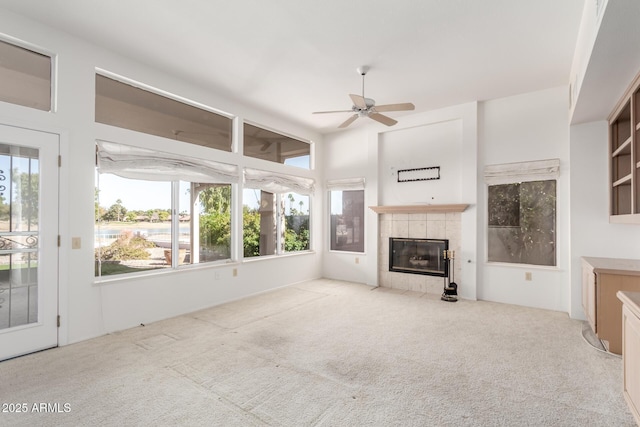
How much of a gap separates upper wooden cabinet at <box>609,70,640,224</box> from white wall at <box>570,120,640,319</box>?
180 millimetres

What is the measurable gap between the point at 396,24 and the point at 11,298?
4.22 metres

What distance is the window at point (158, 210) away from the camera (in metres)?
3.39

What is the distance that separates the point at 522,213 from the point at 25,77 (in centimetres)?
601

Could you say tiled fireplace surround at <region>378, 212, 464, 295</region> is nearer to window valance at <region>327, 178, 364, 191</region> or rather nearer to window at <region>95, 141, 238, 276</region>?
window valance at <region>327, 178, 364, 191</region>

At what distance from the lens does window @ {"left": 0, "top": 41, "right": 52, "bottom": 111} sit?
107 inches

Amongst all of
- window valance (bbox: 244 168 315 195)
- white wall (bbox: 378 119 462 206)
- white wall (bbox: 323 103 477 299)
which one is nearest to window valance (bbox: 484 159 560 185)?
white wall (bbox: 323 103 477 299)

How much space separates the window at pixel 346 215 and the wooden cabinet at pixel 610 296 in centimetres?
353

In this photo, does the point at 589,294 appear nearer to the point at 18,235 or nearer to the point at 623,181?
the point at 623,181

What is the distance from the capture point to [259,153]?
518 cm

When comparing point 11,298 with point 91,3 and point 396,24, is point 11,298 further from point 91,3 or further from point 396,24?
point 396,24

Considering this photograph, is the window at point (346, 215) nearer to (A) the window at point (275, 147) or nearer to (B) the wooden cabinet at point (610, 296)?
(A) the window at point (275, 147)

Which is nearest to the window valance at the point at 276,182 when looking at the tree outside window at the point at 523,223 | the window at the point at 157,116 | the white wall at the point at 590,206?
the window at the point at 157,116

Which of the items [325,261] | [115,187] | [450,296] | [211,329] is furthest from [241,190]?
[450,296]

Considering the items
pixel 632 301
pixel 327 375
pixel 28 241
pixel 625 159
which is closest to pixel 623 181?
pixel 625 159
